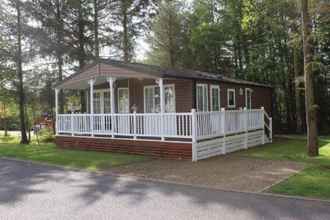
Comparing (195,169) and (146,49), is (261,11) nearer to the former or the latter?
(146,49)

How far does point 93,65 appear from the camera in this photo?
44.3 feet

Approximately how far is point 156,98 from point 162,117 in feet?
11.1

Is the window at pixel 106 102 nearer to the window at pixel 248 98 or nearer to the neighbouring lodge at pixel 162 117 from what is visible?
the neighbouring lodge at pixel 162 117

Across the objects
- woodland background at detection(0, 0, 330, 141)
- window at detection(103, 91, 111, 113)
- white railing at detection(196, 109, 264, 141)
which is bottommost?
white railing at detection(196, 109, 264, 141)

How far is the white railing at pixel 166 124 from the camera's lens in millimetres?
10750

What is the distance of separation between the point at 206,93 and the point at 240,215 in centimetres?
969

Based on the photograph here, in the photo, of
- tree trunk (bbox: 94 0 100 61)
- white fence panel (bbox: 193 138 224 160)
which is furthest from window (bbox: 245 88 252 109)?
tree trunk (bbox: 94 0 100 61)

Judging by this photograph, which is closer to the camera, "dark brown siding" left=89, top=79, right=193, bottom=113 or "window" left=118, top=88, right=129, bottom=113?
"dark brown siding" left=89, top=79, right=193, bottom=113

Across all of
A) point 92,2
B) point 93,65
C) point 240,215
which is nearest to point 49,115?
point 92,2

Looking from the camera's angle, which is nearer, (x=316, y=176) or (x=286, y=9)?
(x=316, y=176)

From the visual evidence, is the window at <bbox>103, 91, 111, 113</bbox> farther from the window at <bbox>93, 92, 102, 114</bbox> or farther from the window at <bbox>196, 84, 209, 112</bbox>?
the window at <bbox>196, 84, 209, 112</bbox>

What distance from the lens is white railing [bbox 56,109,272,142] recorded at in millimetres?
10750

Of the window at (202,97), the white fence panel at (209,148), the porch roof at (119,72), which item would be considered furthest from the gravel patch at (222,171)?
the window at (202,97)

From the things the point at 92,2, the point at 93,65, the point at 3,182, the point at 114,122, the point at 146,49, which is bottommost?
the point at 3,182
